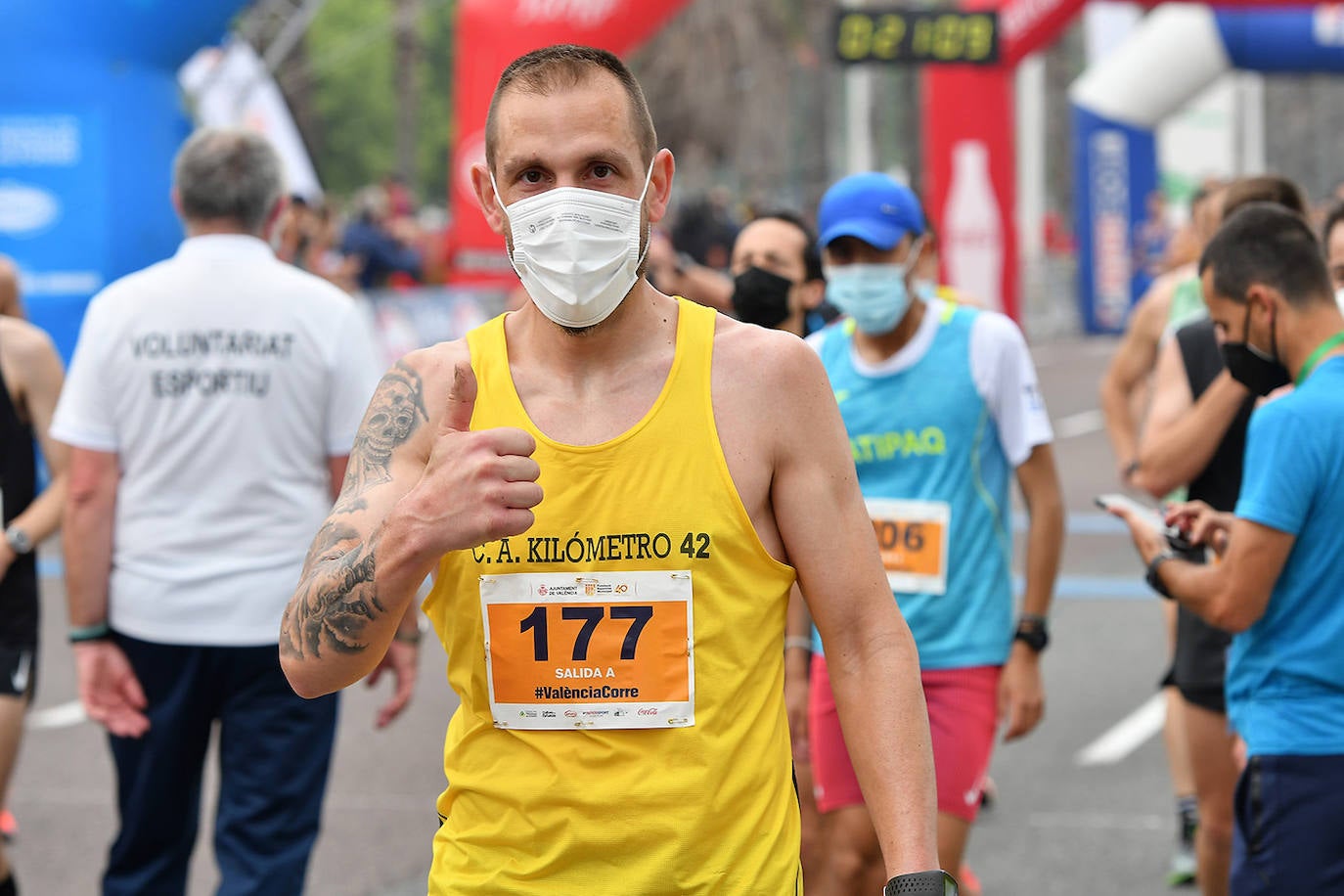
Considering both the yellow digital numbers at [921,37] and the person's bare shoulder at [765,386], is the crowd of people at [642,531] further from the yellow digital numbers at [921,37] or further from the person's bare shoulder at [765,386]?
the yellow digital numbers at [921,37]

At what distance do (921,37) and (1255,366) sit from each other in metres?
16.3

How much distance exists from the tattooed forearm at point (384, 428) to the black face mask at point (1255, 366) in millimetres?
2029

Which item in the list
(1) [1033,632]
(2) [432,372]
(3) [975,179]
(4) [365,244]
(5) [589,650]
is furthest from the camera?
(3) [975,179]

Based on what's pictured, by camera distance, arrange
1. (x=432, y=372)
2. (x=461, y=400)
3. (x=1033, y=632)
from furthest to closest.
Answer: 1. (x=1033, y=632)
2. (x=432, y=372)
3. (x=461, y=400)

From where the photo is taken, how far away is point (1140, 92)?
25312 mm

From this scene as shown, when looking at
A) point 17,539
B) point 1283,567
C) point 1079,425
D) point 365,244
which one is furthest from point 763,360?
point 1079,425

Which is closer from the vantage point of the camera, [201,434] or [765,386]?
[765,386]

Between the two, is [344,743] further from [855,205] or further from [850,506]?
[850,506]

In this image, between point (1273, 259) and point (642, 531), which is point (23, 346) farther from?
point (1273, 259)

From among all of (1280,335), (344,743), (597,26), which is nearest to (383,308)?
(597,26)

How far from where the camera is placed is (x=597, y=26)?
1530 cm

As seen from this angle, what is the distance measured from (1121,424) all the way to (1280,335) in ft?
9.78

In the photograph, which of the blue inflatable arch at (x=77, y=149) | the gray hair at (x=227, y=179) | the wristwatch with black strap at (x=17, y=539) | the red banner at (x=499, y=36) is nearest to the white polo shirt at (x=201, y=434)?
the gray hair at (x=227, y=179)

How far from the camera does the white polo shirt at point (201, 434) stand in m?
4.48
